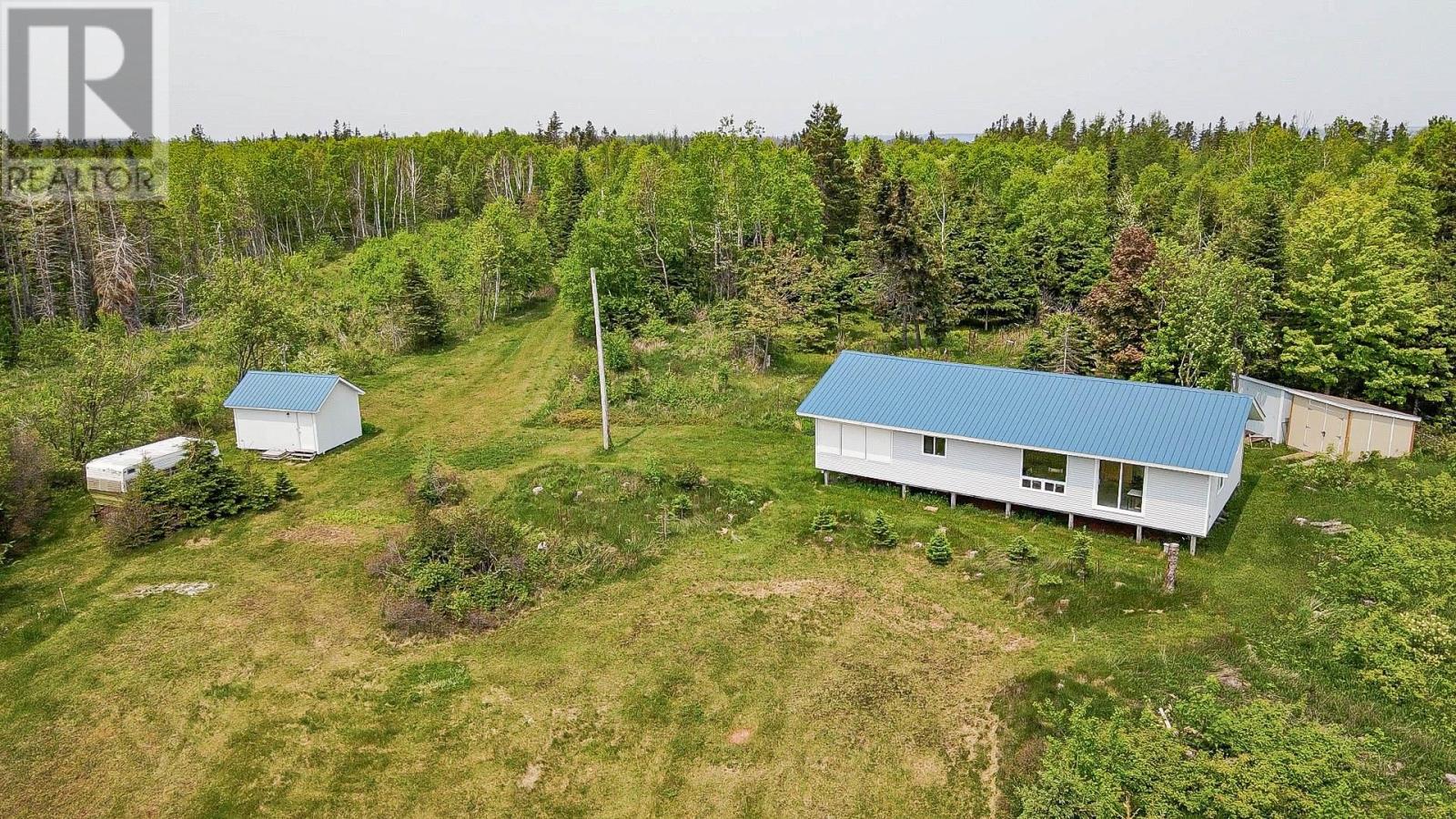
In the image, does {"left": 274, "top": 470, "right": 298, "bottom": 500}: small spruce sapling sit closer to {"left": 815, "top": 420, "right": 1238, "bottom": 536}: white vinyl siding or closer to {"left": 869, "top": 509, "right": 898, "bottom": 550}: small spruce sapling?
{"left": 815, "top": 420, "right": 1238, "bottom": 536}: white vinyl siding

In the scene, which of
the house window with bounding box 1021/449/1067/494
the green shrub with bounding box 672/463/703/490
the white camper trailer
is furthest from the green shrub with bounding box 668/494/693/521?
the white camper trailer

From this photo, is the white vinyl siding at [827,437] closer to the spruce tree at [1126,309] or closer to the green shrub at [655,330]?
the spruce tree at [1126,309]

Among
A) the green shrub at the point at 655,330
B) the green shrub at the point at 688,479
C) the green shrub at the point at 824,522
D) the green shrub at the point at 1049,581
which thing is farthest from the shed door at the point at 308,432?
the green shrub at the point at 1049,581

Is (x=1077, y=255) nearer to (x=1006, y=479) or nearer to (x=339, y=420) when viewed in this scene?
(x=1006, y=479)

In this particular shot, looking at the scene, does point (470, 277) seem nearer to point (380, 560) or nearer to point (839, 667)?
point (380, 560)

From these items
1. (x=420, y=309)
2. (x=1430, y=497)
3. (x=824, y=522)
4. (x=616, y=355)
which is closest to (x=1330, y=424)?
(x=1430, y=497)

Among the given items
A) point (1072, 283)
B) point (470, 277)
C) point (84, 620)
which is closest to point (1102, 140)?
point (1072, 283)
